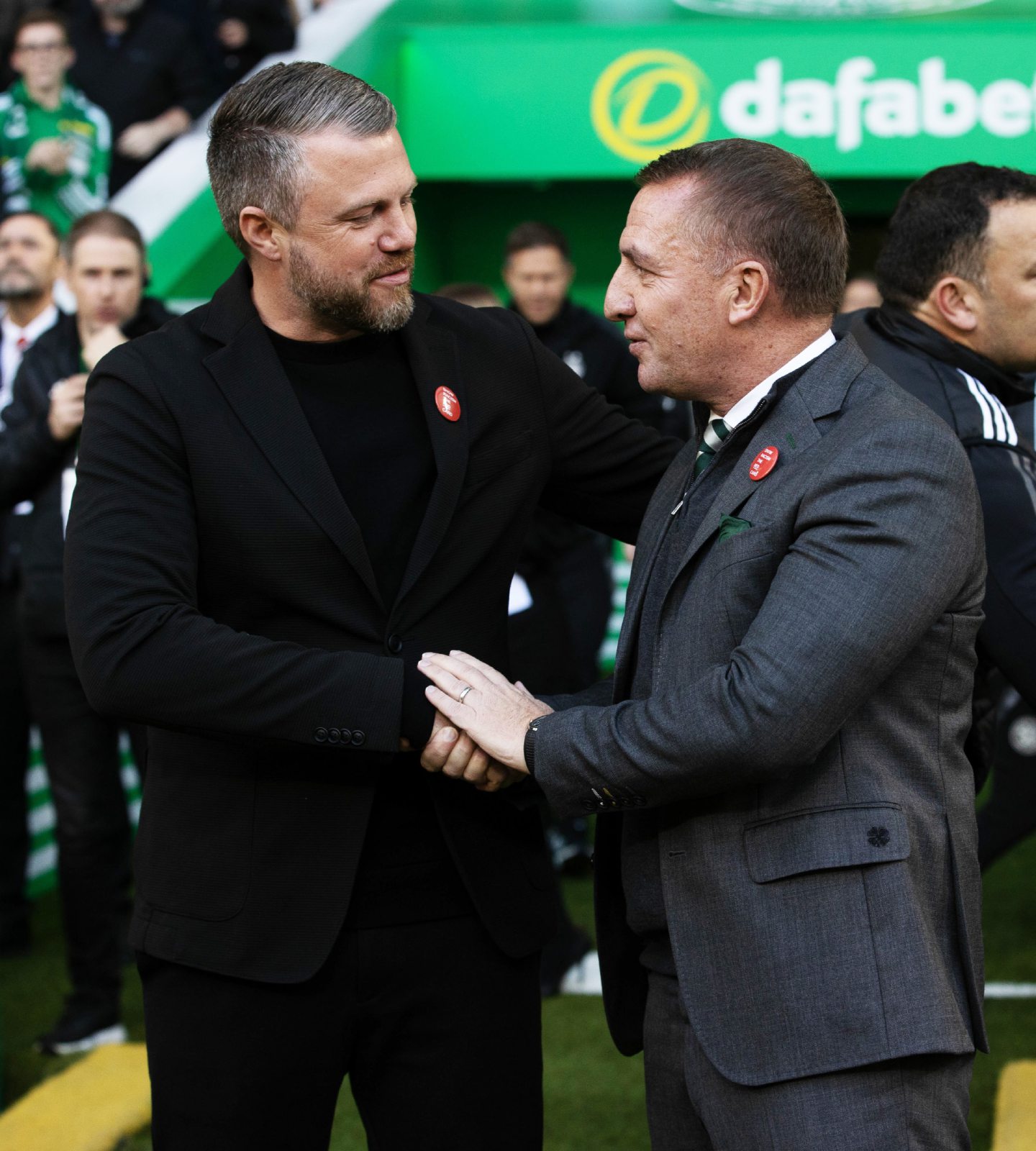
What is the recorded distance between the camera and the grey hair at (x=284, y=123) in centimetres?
204

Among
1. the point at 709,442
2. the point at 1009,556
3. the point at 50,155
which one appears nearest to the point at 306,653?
the point at 709,442

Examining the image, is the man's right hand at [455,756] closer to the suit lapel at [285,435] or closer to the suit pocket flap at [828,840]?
the suit lapel at [285,435]

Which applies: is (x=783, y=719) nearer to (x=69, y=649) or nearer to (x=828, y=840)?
(x=828, y=840)

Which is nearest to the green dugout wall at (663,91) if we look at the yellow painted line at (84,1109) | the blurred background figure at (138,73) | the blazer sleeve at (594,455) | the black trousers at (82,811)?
the blurred background figure at (138,73)

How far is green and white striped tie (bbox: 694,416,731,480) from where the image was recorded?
2039 mm

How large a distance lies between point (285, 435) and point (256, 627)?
0.26m

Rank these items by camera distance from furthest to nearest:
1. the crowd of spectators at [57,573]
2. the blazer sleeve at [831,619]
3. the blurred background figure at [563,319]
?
the blurred background figure at [563,319], the crowd of spectators at [57,573], the blazer sleeve at [831,619]

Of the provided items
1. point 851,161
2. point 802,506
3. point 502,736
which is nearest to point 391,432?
point 502,736

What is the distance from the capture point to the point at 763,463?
187cm

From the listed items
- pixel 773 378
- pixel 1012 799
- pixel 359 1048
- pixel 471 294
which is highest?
pixel 471 294

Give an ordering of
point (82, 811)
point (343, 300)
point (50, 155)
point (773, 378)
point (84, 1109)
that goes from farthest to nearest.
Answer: point (50, 155)
point (82, 811)
point (84, 1109)
point (343, 300)
point (773, 378)

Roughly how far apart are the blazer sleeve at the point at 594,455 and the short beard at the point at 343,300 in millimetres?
302

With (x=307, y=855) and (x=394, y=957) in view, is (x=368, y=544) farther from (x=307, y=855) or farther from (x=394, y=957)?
(x=394, y=957)

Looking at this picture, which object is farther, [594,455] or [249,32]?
[249,32]
